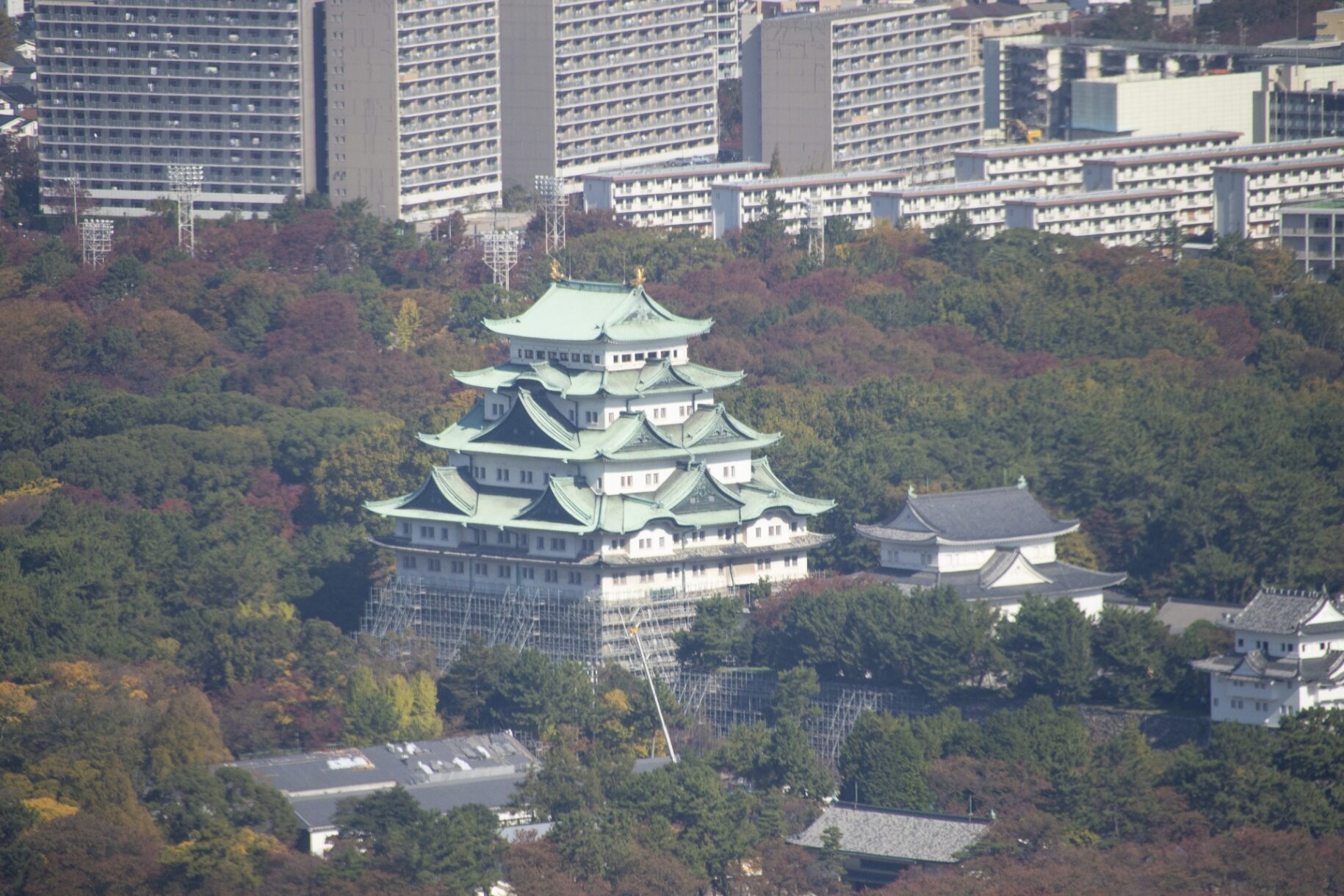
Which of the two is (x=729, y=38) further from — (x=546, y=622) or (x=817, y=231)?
(x=546, y=622)

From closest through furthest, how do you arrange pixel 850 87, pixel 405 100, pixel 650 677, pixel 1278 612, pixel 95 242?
pixel 1278 612
pixel 650 677
pixel 95 242
pixel 405 100
pixel 850 87

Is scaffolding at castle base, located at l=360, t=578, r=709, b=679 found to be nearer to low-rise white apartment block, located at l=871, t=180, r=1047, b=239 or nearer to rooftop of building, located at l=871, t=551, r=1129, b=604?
rooftop of building, located at l=871, t=551, r=1129, b=604

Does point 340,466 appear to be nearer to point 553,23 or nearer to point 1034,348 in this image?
point 1034,348

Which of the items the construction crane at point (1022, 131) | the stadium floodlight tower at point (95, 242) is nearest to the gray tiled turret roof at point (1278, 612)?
the stadium floodlight tower at point (95, 242)

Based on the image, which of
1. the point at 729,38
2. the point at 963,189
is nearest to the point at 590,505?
the point at 963,189

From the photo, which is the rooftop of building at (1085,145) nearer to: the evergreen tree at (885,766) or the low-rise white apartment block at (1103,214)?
the low-rise white apartment block at (1103,214)

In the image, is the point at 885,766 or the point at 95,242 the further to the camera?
the point at 95,242

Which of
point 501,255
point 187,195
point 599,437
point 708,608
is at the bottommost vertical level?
point 708,608

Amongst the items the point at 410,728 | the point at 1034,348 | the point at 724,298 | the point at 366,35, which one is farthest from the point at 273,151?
the point at 410,728
